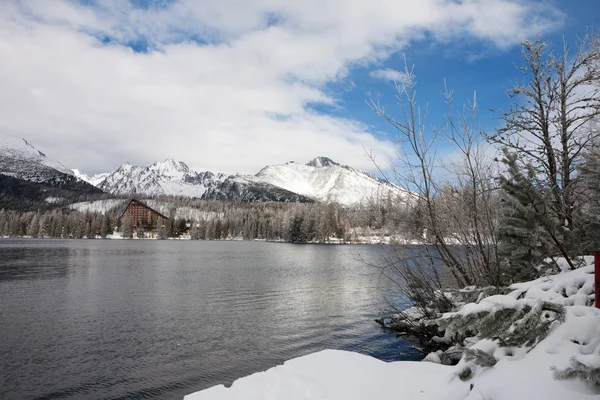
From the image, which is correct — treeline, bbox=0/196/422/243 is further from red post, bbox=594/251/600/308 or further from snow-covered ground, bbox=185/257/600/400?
red post, bbox=594/251/600/308

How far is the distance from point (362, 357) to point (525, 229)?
4.39 m

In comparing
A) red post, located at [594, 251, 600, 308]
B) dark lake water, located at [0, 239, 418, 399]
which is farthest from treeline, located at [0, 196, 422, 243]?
red post, located at [594, 251, 600, 308]

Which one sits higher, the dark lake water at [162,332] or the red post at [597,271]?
the red post at [597,271]

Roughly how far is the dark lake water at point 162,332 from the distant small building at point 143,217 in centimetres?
14629

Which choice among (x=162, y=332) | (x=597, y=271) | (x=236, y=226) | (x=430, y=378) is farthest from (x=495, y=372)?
(x=236, y=226)

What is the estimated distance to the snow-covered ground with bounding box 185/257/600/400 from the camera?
12.0 ft

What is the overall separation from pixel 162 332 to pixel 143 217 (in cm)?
17250

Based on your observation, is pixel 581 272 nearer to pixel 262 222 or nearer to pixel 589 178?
pixel 589 178

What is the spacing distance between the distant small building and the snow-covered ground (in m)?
168

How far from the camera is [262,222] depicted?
159625 mm

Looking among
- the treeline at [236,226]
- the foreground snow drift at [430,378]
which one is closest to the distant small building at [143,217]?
the treeline at [236,226]

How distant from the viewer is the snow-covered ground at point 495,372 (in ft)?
A: 12.0

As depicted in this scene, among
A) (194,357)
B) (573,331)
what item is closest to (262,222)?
(194,357)

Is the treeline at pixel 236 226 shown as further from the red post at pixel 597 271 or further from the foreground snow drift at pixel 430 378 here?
the red post at pixel 597 271
